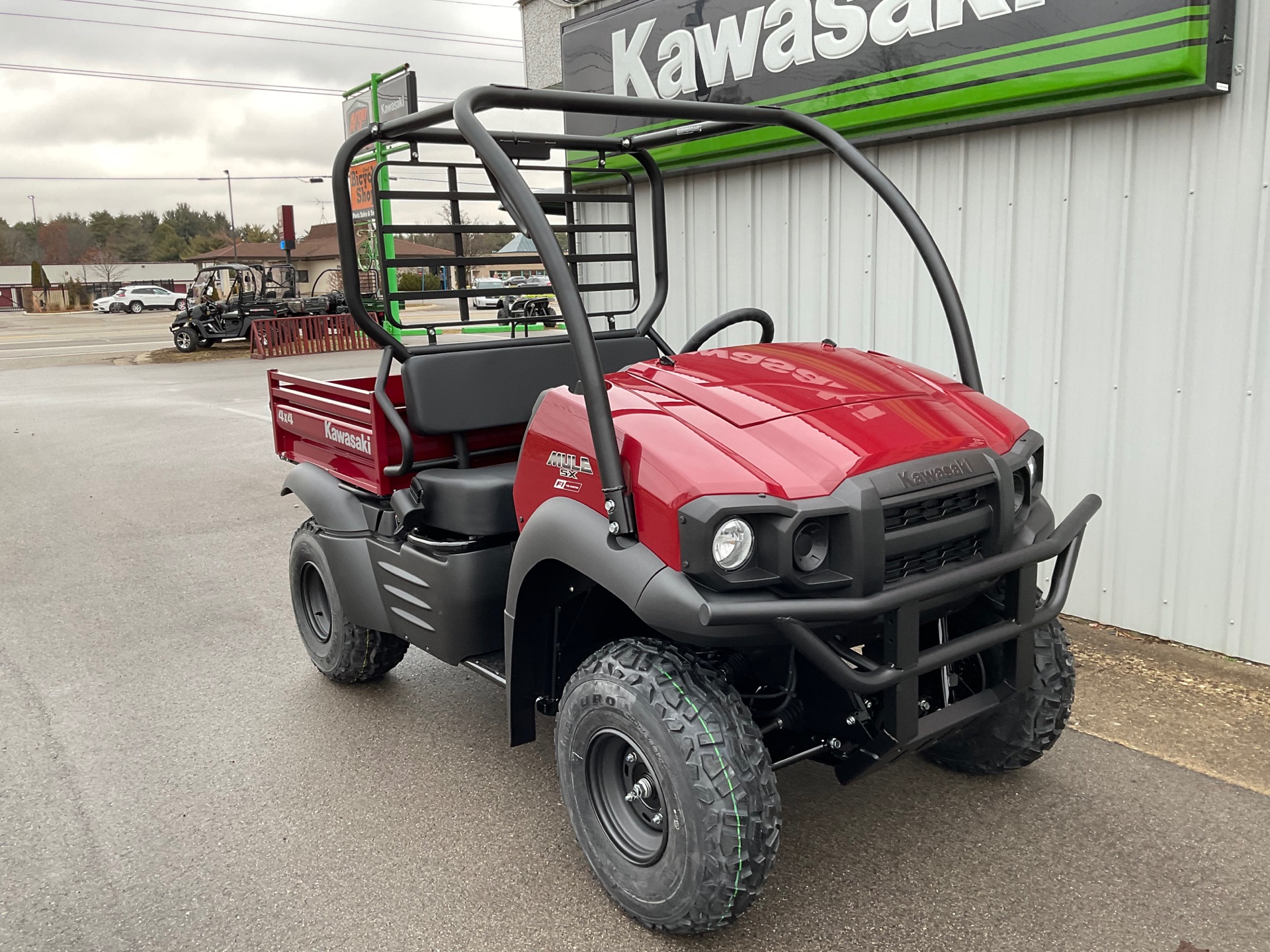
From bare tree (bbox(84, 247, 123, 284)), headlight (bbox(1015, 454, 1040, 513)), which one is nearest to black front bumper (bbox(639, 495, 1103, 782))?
headlight (bbox(1015, 454, 1040, 513))

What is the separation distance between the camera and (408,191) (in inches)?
134

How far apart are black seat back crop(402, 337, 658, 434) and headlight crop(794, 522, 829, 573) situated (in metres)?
1.17

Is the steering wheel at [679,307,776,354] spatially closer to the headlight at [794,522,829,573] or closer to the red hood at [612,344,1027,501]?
the red hood at [612,344,1027,501]

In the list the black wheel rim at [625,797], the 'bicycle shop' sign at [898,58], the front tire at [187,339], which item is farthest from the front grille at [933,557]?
the front tire at [187,339]

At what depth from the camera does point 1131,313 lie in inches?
169

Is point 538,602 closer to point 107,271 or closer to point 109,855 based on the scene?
point 109,855

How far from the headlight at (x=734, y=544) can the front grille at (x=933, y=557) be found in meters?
0.35

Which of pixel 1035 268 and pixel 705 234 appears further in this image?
pixel 705 234

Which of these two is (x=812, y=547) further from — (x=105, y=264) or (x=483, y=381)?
(x=105, y=264)

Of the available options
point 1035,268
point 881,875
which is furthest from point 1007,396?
point 881,875

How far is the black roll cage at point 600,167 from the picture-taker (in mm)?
2424

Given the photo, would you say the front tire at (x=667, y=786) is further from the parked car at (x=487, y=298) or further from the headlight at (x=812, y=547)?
the parked car at (x=487, y=298)

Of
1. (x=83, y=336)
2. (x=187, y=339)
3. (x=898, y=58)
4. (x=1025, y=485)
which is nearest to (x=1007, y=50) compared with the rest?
(x=898, y=58)

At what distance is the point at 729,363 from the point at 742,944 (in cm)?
156
